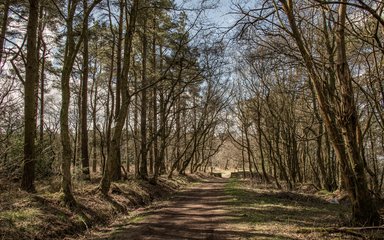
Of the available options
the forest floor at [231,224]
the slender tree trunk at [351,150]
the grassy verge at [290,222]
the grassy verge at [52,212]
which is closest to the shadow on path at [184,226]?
the forest floor at [231,224]

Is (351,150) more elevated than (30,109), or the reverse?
(30,109)

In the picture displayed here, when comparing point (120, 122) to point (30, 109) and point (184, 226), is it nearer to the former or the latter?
point (30, 109)

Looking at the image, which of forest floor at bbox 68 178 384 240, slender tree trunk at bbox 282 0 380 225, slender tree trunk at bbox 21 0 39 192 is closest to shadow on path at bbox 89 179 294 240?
forest floor at bbox 68 178 384 240

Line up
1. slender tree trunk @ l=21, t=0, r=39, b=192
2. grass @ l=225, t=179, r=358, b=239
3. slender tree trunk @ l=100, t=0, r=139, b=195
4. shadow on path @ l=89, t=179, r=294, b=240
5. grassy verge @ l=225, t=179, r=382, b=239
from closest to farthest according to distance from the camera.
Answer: grassy verge @ l=225, t=179, r=382, b=239 < grass @ l=225, t=179, r=358, b=239 < shadow on path @ l=89, t=179, r=294, b=240 < slender tree trunk @ l=21, t=0, r=39, b=192 < slender tree trunk @ l=100, t=0, r=139, b=195

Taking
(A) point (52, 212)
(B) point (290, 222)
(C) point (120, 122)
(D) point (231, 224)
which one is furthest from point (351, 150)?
(C) point (120, 122)

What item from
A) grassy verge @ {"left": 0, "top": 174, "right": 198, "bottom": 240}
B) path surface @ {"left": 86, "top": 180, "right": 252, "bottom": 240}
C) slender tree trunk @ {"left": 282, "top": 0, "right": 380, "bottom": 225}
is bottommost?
path surface @ {"left": 86, "top": 180, "right": 252, "bottom": 240}

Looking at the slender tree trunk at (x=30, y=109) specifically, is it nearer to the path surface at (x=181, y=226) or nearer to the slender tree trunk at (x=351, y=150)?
the path surface at (x=181, y=226)

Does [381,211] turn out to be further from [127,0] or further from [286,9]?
[127,0]

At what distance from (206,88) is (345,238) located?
27.6 metres

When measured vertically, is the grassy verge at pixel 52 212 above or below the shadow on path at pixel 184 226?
above

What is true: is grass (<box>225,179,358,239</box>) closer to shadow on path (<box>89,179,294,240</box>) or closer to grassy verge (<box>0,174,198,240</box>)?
shadow on path (<box>89,179,294,240</box>)

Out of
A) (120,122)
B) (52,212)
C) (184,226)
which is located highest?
(120,122)

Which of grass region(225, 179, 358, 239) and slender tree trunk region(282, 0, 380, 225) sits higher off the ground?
slender tree trunk region(282, 0, 380, 225)

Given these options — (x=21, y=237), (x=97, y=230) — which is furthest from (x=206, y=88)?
(x=21, y=237)
